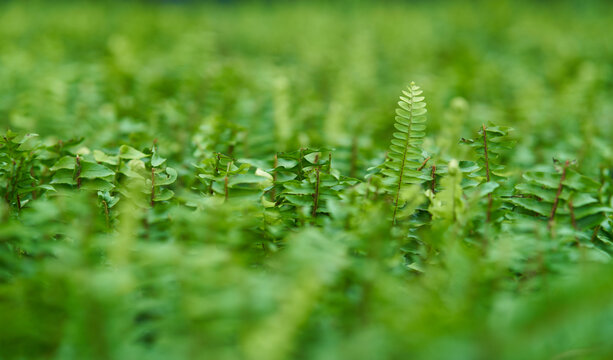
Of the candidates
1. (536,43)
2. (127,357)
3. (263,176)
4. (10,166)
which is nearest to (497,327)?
(127,357)

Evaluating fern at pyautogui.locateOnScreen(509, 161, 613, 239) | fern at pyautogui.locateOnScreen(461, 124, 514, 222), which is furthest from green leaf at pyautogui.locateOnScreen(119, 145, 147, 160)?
fern at pyautogui.locateOnScreen(509, 161, 613, 239)

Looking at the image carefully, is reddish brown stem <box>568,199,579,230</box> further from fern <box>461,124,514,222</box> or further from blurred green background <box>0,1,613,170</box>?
blurred green background <box>0,1,613,170</box>

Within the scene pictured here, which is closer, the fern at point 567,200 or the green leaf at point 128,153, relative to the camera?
the fern at point 567,200

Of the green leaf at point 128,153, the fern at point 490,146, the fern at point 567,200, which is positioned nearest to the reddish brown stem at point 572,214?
the fern at point 567,200

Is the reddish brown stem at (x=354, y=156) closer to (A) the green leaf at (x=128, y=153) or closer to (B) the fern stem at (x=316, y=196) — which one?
(B) the fern stem at (x=316, y=196)

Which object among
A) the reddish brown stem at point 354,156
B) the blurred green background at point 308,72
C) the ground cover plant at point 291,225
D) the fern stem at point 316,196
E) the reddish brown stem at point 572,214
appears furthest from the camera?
the blurred green background at point 308,72

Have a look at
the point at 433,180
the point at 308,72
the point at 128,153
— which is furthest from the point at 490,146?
the point at 308,72

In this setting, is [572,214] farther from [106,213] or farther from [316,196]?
[106,213]

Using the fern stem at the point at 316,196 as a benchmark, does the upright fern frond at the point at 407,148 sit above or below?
above
